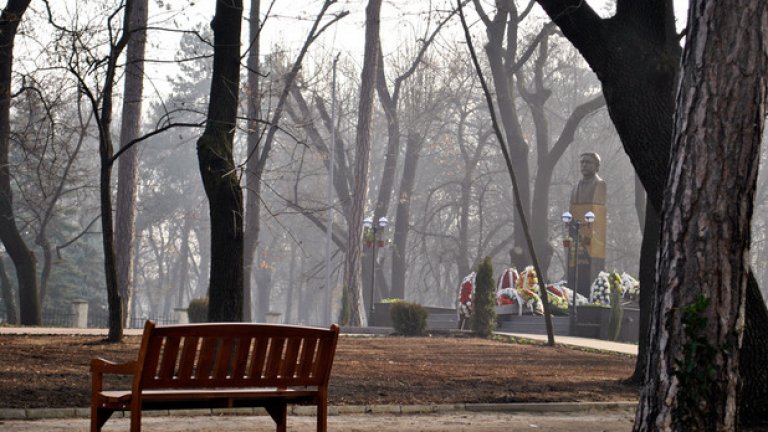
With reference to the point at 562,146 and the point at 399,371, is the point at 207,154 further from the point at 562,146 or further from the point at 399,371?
the point at 562,146

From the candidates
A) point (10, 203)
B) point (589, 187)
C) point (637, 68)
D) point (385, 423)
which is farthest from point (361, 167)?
point (385, 423)

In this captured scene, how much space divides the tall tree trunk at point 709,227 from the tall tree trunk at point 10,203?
1440cm

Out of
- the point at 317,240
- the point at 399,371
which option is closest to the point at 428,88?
the point at 317,240

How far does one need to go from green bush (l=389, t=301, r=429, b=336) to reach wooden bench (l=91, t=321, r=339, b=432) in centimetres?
2286

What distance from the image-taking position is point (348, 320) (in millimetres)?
37312

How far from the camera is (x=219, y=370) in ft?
23.8

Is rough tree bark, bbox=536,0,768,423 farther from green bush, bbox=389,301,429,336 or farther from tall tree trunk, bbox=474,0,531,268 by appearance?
tall tree trunk, bbox=474,0,531,268

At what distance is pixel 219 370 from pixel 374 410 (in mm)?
4900

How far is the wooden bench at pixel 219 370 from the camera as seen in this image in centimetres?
693

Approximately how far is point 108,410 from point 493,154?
5679 centimetres

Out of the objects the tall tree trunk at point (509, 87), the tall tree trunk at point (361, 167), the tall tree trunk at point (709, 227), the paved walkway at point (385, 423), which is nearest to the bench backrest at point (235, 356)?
the tall tree trunk at point (709, 227)

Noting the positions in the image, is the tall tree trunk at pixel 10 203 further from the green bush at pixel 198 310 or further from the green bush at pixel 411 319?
the green bush at pixel 411 319

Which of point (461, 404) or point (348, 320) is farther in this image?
point (348, 320)

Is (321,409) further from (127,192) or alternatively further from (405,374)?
(127,192)
